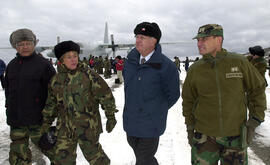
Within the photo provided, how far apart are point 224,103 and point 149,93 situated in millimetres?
708

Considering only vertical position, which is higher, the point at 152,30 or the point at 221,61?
the point at 152,30

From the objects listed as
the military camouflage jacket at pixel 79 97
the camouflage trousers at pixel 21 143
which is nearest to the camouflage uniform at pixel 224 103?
the military camouflage jacket at pixel 79 97

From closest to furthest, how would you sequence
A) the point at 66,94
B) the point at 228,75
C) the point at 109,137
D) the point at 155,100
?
1. the point at 228,75
2. the point at 155,100
3. the point at 66,94
4. the point at 109,137

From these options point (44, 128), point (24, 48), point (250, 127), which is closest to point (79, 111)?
point (44, 128)

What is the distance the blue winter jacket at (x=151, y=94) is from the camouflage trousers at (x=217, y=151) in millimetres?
409

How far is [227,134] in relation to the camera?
1792 mm

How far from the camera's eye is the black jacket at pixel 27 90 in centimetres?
243

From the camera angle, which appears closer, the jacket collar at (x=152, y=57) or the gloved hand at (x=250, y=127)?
the gloved hand at (x=250, y=127)

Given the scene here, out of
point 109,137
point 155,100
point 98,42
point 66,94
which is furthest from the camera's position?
point 98,42

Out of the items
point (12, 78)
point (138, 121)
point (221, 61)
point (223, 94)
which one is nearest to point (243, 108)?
point (223, 94)

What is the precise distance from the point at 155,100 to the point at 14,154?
195 cm

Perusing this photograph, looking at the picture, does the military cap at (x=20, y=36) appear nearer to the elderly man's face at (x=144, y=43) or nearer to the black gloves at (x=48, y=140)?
the black gloves at (x=48, y=140)

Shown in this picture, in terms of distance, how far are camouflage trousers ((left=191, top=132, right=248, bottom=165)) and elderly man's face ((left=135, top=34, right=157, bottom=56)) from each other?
40.3 inches

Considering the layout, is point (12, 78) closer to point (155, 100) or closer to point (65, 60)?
point (65, 60)
